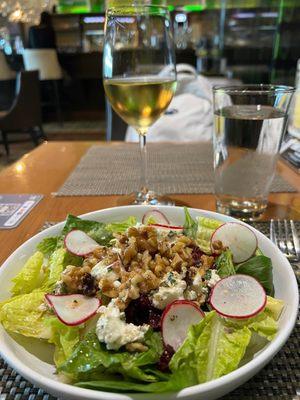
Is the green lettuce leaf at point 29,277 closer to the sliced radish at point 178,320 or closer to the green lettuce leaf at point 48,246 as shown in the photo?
the green lettuce leaf at point 48,246

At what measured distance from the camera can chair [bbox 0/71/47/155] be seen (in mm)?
4410

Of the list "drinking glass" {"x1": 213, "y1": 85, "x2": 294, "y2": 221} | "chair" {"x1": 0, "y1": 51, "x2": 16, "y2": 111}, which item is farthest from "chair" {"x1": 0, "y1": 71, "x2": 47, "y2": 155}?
"drinking glass" {"x1": 213, "y1": 85, "x2": 294, "y2": 221}

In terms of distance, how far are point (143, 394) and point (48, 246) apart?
33cm

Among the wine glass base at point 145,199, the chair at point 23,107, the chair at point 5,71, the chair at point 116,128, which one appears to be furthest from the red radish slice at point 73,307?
the chair at point 5,71

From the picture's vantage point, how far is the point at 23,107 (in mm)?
4520

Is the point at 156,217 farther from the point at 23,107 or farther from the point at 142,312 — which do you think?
the point at 23,107

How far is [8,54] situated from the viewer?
634 cm

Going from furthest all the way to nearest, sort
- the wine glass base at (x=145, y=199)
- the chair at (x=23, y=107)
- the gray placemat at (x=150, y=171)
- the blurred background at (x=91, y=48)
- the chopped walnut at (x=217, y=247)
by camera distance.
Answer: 1. the chair at (x=23, y=107)
2. the blurred background at (x=91, y=48)
3. the gray placemat at (x=150, y=171)
4. the wine glass base at (x=145, y=199)
5. the chopped walnut at (x=217, y=247)

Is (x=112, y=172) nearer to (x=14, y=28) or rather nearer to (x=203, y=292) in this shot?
(x=203, y=292)

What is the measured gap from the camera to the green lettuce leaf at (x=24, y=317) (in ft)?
1.37

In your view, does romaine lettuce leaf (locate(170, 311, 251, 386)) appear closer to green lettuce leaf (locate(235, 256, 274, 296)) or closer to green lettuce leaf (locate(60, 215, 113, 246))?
green lettuce leaf (locate(235, 256, 274, 296))

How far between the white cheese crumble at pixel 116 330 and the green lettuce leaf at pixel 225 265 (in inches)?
5.7

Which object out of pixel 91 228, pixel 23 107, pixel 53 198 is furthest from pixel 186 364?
pixel 23 107

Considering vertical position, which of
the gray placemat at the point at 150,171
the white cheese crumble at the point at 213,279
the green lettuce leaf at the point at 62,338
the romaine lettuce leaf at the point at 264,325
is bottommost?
the gray placemat at the point at 150,171
